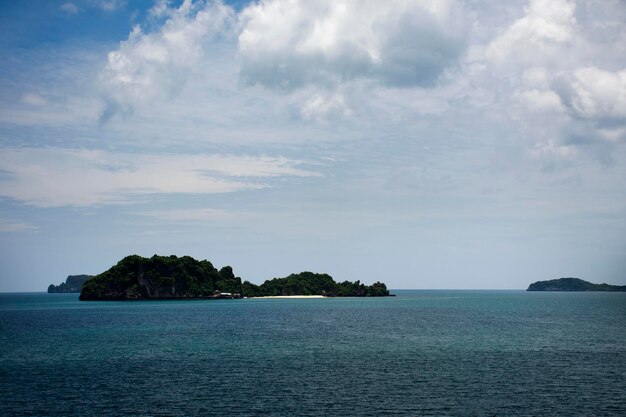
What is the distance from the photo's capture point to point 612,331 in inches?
4749

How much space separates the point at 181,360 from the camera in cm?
7725

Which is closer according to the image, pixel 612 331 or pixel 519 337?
pixel 519 337

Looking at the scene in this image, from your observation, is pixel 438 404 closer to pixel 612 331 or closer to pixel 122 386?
pixel 122 386

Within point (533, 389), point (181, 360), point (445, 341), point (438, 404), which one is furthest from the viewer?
point (445, 341)

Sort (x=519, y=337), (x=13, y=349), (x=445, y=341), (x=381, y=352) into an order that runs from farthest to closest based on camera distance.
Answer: (x=519, y=337)
(x=445, y=341)
(x=13, y=349)
(x=381, y=352)

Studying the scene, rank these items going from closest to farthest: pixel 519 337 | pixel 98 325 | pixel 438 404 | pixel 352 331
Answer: pixel 438 404
pixel 519 337
pixel 352 331
pixel 98 325

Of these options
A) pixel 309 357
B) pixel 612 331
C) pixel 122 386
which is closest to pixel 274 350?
pixel 309 357

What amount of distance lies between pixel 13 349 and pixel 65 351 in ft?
36.8

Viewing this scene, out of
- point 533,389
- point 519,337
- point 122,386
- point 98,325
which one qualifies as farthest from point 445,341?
point 98,325

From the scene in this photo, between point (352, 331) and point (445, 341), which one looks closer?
point (445, 341)

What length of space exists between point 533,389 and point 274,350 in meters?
Result: 42.6

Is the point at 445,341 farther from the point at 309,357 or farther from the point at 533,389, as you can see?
the point at 533,389

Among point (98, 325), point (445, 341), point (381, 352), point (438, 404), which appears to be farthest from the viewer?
point (98, 325)

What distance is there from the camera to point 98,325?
136250 mm
